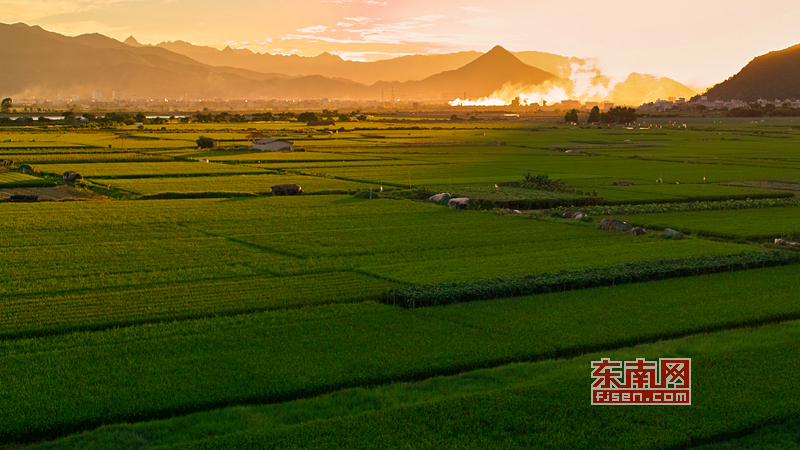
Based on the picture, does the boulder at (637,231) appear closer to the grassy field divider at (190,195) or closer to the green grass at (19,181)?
the grassy field divider at (190,195)

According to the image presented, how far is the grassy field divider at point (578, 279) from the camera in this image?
56.1ft

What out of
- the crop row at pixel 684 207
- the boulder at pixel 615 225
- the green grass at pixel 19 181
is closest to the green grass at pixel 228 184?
the green grass at pixel 19 181

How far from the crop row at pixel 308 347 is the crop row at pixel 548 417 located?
4.01 feet

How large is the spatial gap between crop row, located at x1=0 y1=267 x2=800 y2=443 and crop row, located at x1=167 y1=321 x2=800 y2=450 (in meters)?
1.22

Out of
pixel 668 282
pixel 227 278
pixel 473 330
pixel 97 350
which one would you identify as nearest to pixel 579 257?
pixel 668 282

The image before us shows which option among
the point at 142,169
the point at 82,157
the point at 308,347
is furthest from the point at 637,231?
the point at 82,157

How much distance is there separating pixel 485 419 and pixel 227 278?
36.4ft

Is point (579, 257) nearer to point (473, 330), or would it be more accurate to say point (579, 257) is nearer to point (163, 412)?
point (473, 330)

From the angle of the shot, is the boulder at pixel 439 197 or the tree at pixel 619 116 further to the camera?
the tree at pixel 619 116

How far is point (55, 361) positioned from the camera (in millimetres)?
12297

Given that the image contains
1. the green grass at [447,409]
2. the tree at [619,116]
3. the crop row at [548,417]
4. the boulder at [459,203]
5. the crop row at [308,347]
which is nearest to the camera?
the crop row at [548,417]

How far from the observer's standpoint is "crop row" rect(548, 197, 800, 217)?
111 ft

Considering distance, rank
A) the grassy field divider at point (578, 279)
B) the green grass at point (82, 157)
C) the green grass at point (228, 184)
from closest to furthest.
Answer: the grassy field divider at point (578, 279)
the green grass at point (228, 184)
the green grass at point (82, 157)

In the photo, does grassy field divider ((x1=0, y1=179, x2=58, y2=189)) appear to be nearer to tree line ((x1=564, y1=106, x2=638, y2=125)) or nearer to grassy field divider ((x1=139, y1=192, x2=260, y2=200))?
grassy field divider ((x1=139, y1=192, x2=260, y2=200))
